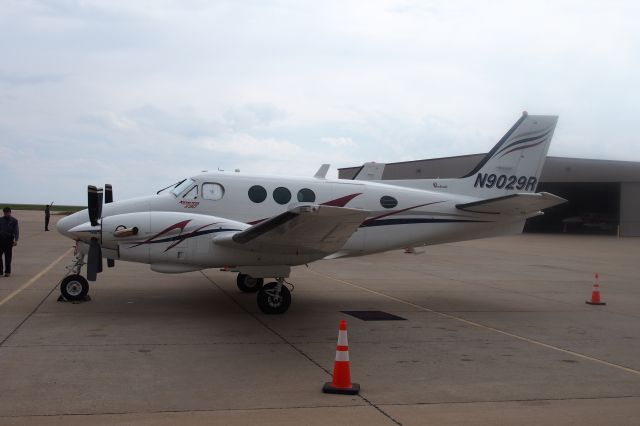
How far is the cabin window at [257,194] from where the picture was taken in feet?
41.5

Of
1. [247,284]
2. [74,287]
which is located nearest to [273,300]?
[247,284]

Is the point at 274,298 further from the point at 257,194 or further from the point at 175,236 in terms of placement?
the point at 257,194

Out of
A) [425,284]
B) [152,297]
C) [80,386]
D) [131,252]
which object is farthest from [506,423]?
[425,284]

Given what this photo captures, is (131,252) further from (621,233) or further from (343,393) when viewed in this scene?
(621,233)

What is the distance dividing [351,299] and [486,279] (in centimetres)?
699

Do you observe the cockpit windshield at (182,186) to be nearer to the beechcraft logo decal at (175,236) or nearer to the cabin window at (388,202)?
the beechcraft logo decal at (175,236)

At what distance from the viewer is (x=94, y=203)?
11.1 meters

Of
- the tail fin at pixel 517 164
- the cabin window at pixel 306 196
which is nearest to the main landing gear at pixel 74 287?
the cabin window at pixel 306 196

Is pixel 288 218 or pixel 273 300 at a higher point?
pixel 288 218

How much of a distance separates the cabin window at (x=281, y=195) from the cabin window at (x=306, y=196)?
0.24m

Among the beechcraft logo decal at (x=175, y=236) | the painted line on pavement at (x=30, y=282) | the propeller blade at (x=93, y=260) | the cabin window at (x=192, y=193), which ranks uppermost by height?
the cabin window at (x=192, y=193)

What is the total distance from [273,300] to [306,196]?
255 cm

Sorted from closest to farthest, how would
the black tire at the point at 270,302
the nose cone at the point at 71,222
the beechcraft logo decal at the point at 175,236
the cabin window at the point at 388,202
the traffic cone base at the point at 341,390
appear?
the traffic cone base at the point at 341,390
the beechcraft logo decal at the point at 175,236
the black tire at the point at 270,302
the nose cone at the point at 71,222
the cabin window at the point at 388,202

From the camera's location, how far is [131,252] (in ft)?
35.9
